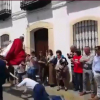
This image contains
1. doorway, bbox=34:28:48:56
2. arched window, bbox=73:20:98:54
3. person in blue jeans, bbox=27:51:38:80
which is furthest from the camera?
doorway, bbox=34:28:48:56

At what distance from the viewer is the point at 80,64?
8820 millimetres

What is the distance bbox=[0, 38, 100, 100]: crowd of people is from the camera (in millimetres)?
8018

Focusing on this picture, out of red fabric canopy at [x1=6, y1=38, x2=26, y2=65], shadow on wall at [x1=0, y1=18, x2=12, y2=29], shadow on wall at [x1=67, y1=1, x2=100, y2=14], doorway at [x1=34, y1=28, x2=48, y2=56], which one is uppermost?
shadow on wall at [x1=67, y1=1, x2=100, y2=14]

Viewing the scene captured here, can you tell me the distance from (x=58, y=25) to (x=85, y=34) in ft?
4.77

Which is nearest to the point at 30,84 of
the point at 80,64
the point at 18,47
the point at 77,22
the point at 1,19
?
the point at 18,47

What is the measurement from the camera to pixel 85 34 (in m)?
10.1

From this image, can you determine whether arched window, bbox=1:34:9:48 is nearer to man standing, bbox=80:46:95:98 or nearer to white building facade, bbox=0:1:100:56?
white building facade, bbox=0:1:100:56

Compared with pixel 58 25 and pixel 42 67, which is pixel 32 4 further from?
pixel 42 67

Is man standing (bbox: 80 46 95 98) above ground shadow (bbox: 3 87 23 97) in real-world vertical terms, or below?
above

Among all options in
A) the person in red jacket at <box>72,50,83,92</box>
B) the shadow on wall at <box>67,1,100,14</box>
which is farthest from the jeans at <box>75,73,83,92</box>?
the shadow on wall at <box>67,1,100,14</box>

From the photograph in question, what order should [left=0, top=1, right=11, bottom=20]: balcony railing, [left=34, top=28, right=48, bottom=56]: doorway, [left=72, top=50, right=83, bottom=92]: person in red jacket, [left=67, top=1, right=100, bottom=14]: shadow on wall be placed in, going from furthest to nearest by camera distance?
[left=0, top=1, right=11, bottom=20]: balcony railing
[left=34, top=28, right=48, bottom=56]: doorway
[left=67, top=1, right=100, bottom=14]: shadow on wall
[left=72, top=50, right=83, bottom=92]: person in red jacket

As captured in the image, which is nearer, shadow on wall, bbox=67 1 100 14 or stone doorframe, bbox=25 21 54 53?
shadow on wall, bbox=67 1 100 14

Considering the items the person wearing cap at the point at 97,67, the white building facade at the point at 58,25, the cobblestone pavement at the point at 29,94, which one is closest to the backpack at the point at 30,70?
the cobblestone pavement at the point at 29,94

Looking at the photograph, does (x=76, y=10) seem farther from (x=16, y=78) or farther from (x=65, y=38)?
(x=16, y=78)
